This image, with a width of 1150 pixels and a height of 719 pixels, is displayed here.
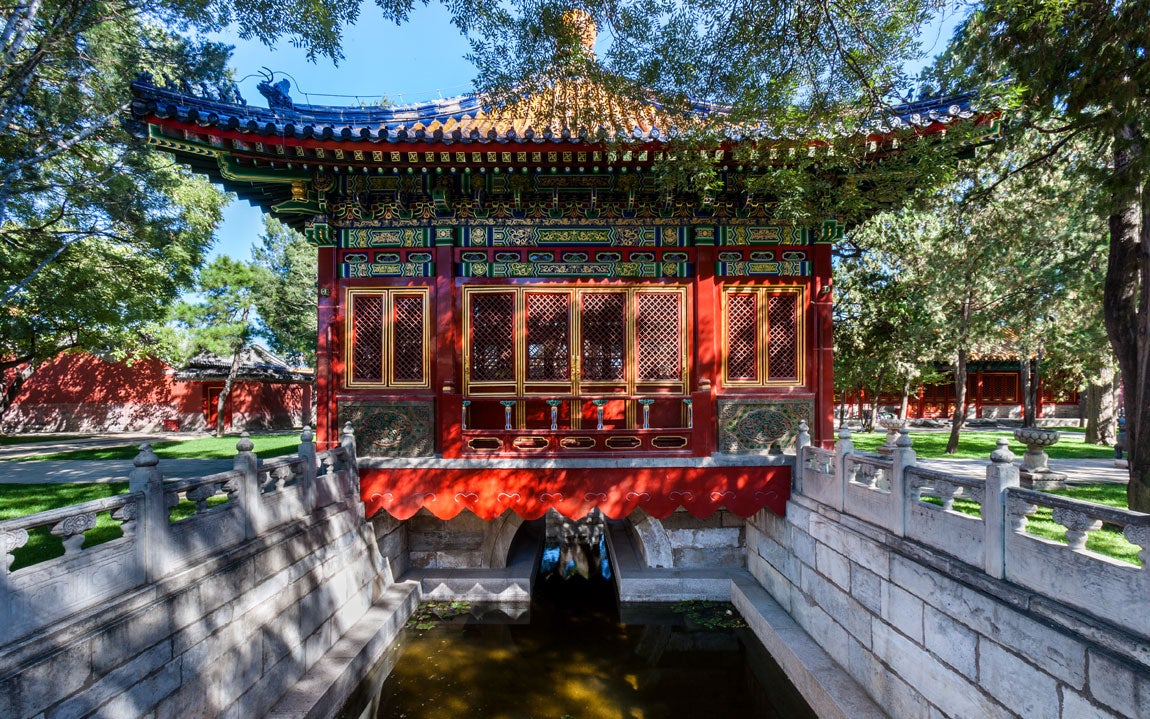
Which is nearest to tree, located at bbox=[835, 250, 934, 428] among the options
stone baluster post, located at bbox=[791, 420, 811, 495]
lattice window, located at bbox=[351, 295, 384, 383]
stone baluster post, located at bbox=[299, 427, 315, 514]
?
stone baluster post, located at bbox=[791, 420, 811, 495]

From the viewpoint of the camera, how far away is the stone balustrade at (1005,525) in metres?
2.73

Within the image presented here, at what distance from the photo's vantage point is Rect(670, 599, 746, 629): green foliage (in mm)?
6758

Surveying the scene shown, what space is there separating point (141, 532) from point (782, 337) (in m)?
6.80

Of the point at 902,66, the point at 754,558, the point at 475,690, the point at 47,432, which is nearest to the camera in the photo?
the point at 902,66

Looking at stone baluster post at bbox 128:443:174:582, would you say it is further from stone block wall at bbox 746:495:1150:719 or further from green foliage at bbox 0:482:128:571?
stone block wall at bbox 746:495:1150:719

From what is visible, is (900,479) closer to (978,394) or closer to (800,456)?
(800,456)

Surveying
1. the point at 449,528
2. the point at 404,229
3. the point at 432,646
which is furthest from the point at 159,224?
the point at 432,646

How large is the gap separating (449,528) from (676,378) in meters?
3.98

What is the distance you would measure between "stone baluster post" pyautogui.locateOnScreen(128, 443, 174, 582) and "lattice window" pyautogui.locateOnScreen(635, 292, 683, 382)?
4970 mm

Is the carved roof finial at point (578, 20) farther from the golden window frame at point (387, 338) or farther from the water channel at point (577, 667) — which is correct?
the water channel at point (577, 667)

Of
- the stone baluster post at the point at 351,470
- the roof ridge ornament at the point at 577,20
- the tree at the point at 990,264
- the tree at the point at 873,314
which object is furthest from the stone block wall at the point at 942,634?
the tree at the point at 873,314

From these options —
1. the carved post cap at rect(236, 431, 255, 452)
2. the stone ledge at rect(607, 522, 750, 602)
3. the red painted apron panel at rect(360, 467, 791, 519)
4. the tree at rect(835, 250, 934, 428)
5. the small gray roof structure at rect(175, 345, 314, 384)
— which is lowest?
the stone ledge at rect(607, 522, 750, 602)

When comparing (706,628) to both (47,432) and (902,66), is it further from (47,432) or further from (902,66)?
(47,432)

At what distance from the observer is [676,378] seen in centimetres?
673
